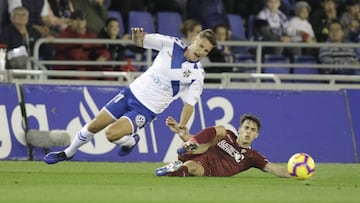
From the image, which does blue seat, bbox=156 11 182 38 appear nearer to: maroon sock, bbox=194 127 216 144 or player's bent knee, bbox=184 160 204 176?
player's bent knee, bbox=184 160 204 176

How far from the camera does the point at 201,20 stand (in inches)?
938

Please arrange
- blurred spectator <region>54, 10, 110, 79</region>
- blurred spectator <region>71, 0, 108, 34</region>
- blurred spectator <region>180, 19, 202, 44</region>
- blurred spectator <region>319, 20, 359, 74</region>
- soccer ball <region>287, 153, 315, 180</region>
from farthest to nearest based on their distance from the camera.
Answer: blurred spectator <region>319, 20, 359, 74</region> → blurred spectator <region>71, 0, 108, 34</region> → blurred spectator <region>54, 10, 110, 79</region> → blurred spectator <region>180, 19, 202, 44</region> → soccer ball <region>287, 153, 315, 180</region>

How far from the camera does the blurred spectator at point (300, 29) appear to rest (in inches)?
942

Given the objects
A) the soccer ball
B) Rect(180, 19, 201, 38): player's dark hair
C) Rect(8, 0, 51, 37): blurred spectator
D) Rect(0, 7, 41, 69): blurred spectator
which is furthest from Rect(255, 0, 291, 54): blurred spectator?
the soccer ball

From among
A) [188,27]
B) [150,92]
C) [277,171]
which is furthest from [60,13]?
[277,171]

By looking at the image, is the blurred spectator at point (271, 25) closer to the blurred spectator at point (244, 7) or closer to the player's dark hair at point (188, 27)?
the blurred spectator at point (244, 7)

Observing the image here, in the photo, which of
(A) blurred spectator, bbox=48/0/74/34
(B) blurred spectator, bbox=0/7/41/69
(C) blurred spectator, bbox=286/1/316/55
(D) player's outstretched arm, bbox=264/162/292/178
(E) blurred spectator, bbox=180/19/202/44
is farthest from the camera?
(C) blurred spectator, bbox=286/1/316/55

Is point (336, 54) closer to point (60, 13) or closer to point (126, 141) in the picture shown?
point (60, 13)

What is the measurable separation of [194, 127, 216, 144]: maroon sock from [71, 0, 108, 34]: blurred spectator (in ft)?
25.5

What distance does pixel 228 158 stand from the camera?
15672 millimetres

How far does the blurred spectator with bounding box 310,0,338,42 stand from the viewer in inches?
959

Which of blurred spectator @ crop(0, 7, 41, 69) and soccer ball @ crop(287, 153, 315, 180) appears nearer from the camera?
soccer ball @ crop(287, 153, 315, 180)

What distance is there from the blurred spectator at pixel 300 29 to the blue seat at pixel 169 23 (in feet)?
7.49

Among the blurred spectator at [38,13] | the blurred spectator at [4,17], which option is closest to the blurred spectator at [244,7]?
the blurred spectator at [38,13]
